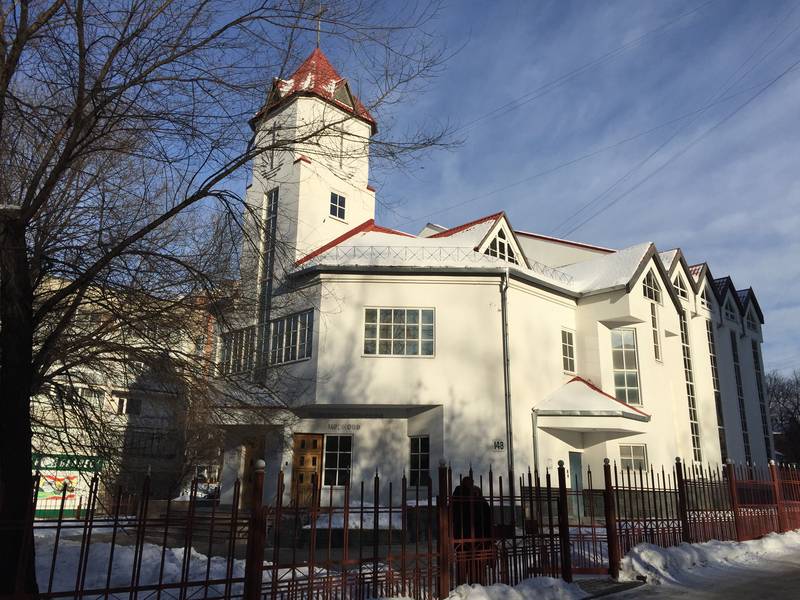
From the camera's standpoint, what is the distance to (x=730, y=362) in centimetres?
3197

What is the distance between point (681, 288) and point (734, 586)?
20.9 m

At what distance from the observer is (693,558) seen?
12.1 metres

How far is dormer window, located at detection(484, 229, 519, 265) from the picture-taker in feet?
72.1

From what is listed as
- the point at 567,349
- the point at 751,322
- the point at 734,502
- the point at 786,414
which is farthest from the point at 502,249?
the point at 786,414

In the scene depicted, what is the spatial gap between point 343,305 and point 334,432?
4040 mm

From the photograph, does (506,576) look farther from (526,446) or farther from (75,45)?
(526,446)

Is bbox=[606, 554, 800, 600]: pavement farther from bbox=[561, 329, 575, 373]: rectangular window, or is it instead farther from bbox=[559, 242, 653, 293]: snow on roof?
bbox=[559, 242, 653, 293]: snow on roof

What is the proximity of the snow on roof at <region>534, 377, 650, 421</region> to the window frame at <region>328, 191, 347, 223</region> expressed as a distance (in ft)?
33.5

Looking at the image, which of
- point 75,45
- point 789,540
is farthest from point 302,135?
point 789,540

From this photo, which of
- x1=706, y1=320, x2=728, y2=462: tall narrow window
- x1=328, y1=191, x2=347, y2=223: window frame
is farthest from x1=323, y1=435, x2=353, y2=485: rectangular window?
x1=706, y1=320, x2=728, y2=462: tall narrow window

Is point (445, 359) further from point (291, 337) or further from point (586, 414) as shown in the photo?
point (291, 337)

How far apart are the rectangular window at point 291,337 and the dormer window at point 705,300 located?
67.8 feet

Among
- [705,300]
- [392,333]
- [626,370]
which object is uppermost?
[705,300]

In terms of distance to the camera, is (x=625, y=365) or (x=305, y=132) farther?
(x=625, y=365)
